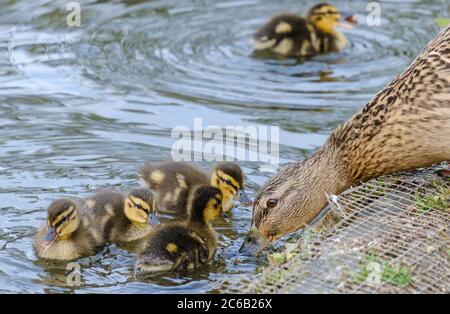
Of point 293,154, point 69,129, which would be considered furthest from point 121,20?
point 293,154

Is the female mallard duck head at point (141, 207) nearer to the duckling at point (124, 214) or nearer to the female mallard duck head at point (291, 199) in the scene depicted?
the duckling at point (124, 214)

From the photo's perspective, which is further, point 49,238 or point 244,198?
point 244,198

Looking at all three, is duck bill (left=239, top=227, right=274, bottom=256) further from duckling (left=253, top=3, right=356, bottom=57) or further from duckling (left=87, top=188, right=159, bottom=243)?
duckling (left=253, top=3, right=356, bottom=57)

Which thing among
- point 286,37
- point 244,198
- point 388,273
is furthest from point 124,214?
point 286,37

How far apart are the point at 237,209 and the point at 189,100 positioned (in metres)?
1.46

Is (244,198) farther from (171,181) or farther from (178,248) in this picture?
(178,248)

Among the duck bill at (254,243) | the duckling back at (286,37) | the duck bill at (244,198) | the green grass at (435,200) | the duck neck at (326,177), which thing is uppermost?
the duckling back at (286,37)

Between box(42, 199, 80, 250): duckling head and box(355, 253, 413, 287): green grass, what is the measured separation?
153cm

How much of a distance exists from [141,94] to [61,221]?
2.25 meters

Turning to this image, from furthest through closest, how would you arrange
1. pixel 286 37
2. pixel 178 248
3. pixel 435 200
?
1. pixel 286 37
2. pixel 178 248
3. pixel 435 200

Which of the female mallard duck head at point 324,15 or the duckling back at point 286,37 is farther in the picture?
the female mallard duck head at point 324,15

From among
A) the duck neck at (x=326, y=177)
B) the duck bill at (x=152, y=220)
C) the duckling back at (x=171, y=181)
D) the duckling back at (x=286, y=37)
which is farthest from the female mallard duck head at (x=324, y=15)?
the duck bill at (x=152, y=220)

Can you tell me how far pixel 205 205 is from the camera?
5336 mm

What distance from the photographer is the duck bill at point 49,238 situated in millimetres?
4914
